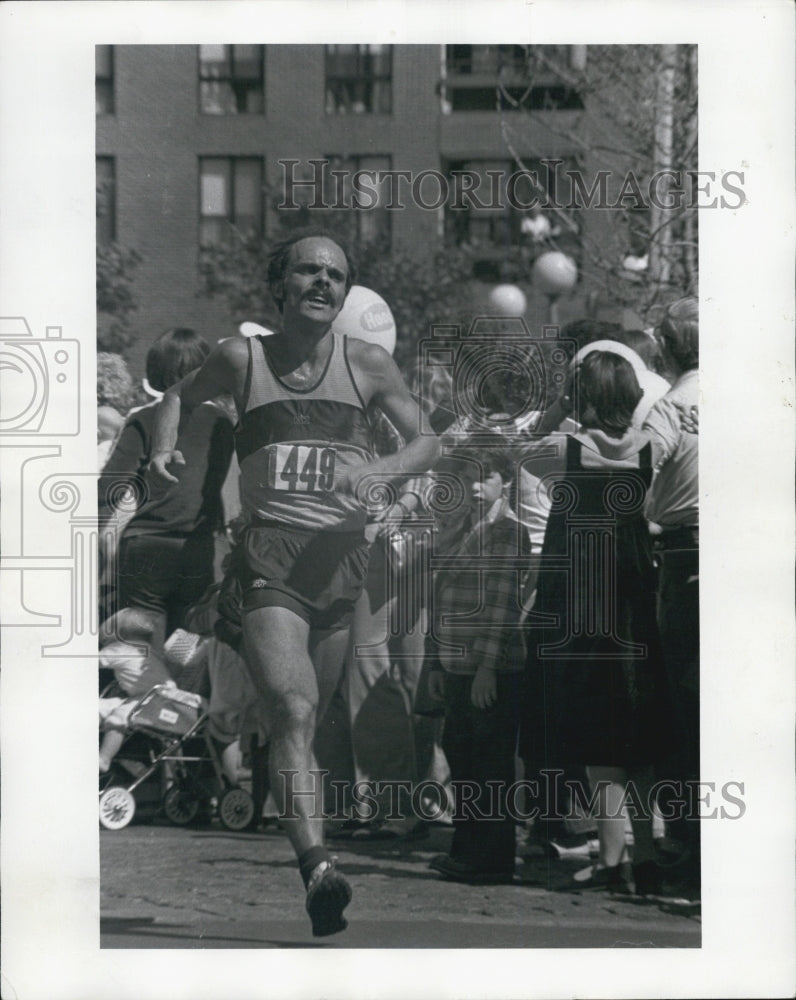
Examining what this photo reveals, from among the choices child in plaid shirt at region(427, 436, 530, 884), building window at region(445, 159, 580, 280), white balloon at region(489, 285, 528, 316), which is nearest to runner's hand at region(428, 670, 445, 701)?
child in plaid shirt at region(427, 436, 530, 884)

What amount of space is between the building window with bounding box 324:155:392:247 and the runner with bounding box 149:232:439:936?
127 mm

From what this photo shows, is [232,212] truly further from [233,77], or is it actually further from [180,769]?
[180,769]

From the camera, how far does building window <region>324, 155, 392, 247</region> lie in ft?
30.0

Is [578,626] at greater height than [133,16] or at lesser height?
lesser

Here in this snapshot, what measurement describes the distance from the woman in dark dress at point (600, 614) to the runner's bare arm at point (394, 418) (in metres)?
0.44

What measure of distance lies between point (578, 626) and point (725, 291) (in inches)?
59.0

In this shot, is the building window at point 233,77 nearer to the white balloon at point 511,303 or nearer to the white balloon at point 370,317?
the white balloon at point 370,317

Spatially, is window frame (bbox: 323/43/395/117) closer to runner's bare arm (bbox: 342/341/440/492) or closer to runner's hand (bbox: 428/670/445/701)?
runner's bare arm (bbox: 342/341/440/492)

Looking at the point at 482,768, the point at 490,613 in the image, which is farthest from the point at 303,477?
the point at 482,768

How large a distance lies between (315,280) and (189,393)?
694 mm

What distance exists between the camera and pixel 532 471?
9227 millimetres

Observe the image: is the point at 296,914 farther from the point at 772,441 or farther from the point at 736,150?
the point at 736,150

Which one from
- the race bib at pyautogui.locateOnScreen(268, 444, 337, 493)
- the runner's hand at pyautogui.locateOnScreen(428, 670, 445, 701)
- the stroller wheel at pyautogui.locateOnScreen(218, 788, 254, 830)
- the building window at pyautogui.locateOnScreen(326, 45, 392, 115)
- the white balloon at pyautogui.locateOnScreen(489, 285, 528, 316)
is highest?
the building window at pyautogui.locateOnScreen(326, 45, 392, 115)

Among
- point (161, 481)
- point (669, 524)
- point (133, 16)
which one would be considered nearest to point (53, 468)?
point (161, 481)
